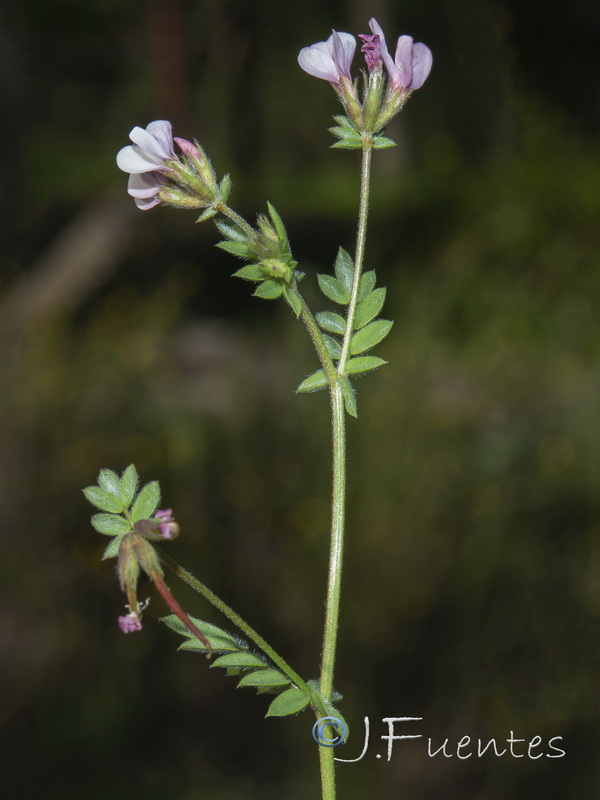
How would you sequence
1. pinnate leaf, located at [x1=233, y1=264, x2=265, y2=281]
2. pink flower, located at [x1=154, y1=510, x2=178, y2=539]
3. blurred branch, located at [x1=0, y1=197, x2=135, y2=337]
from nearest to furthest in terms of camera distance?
pink flower, located at [x1=154, y1=510, x2=178, y2=539] → pinnate leaf, located at [x1=233, y1=264, x2=265, y2=281] → blurred branch, located at [x1=0, y1=197, x2=135, y2=337]

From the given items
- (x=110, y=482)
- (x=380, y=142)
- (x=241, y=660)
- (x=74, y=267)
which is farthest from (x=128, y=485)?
(x=74, y=267)

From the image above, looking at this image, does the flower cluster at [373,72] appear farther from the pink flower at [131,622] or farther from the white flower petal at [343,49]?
the pink flower at [131,622]

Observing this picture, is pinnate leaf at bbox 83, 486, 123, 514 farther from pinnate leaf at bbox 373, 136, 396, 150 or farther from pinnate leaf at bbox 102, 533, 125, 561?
pinnate leaf at bbox 373, 136, 396, 150

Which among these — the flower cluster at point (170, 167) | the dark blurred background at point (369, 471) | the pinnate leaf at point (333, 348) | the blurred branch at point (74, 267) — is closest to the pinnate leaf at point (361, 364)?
the pinnate leaf at point (333, 348)

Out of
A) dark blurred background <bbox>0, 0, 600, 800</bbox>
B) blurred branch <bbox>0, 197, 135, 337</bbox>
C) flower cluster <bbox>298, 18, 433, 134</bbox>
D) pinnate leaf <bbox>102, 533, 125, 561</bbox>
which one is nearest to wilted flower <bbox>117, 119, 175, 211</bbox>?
flower cluster <bbox>298, 18, 433, 134</bbox>

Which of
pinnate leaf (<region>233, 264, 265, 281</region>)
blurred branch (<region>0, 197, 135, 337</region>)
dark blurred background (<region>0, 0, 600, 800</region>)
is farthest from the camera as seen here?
blurred branch (<region>0, 197, 135, 337</region>)

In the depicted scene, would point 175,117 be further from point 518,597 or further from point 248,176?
point 518,597
